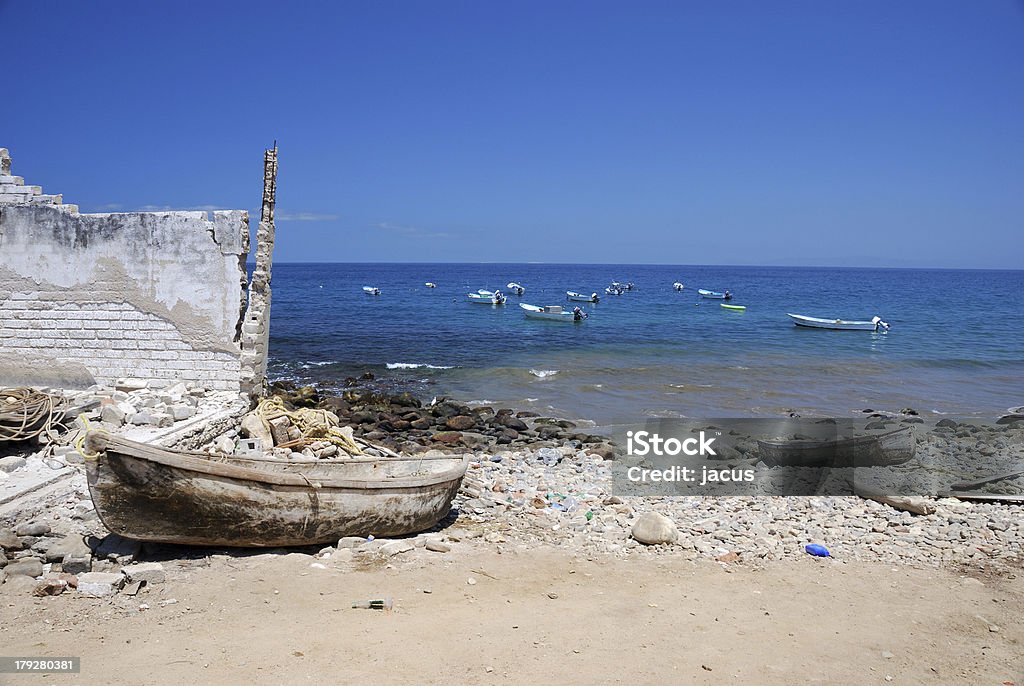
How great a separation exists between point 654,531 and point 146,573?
4.86 meters

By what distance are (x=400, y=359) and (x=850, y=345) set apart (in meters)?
17.7

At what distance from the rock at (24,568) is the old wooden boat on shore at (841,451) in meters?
9.04

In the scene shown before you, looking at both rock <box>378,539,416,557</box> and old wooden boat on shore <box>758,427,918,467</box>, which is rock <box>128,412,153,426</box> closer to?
rock <box>378,539,416,557</box>

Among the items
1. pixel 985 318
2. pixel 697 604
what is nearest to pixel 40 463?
pixel 697 604

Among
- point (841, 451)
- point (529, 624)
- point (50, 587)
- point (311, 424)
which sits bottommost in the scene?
point (529, 624)

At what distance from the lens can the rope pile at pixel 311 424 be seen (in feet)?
29.9

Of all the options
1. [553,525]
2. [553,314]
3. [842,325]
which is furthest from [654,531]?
[553,314]

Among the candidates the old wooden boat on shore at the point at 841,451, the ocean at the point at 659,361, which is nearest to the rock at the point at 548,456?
the old wooden boat on shore at the point at 841,451

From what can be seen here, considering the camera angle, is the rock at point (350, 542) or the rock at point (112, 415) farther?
the rock at point (112, 415)

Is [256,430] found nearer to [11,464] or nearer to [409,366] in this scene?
[11,464]

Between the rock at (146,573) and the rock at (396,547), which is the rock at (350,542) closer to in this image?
the rock at (396,547)

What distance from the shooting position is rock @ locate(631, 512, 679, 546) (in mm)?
7773

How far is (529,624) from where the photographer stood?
5777 mm

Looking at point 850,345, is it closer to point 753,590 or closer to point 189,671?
point 753,590
